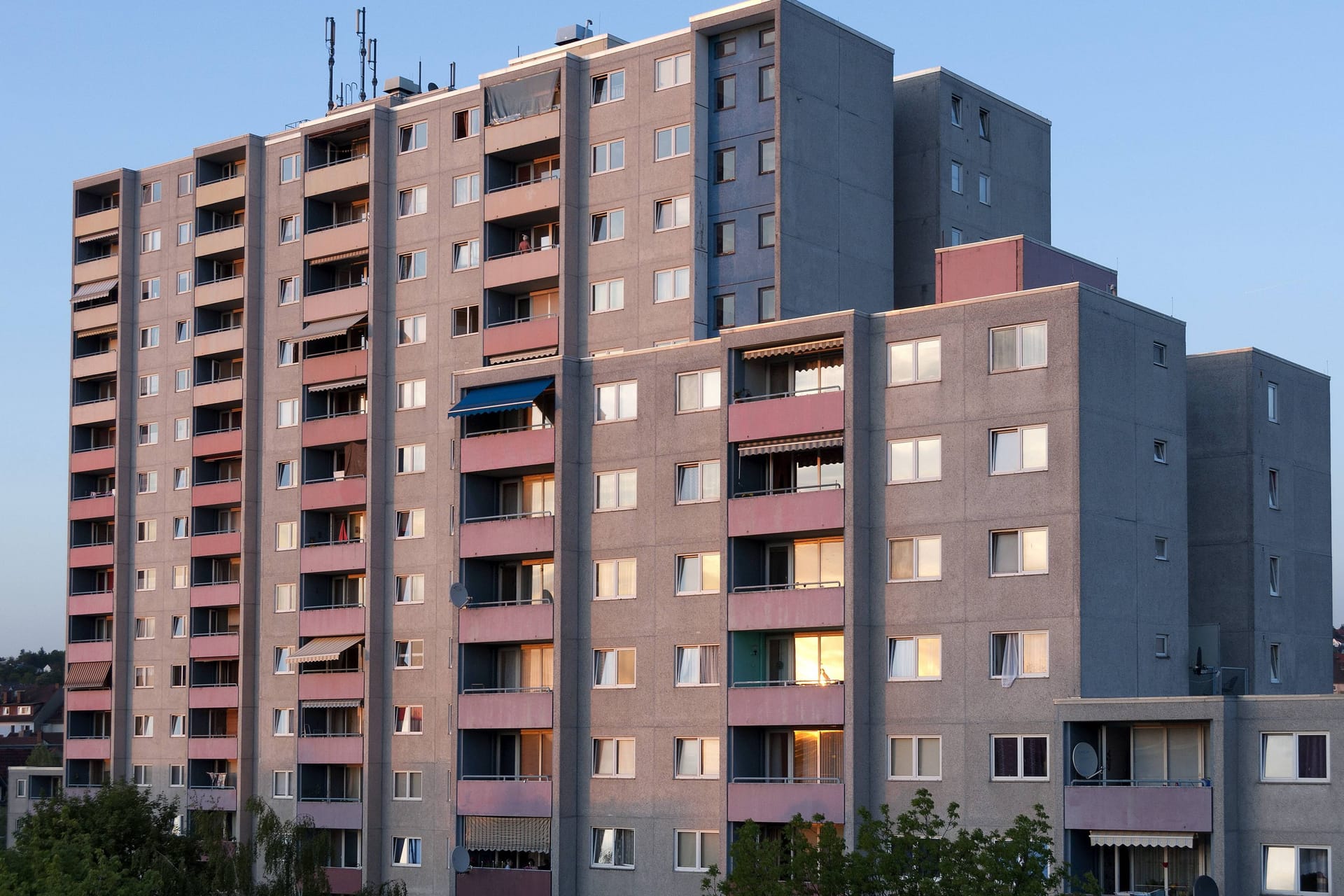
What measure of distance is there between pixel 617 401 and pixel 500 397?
521cm

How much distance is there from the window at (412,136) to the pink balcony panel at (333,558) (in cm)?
1882

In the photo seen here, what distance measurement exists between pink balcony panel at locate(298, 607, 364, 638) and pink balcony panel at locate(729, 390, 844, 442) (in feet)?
90.1

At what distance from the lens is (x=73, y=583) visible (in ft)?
361

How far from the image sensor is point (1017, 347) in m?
60.8

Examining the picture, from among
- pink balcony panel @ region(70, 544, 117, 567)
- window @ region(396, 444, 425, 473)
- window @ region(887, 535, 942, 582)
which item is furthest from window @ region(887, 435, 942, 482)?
pink balcony panel @ region(70, 544, 117, 567)

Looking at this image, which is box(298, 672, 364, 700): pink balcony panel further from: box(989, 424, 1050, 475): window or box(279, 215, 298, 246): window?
box(989, 424, 1050, 475): window

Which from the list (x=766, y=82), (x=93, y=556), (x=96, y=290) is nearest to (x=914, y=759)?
(x=766, y=82)

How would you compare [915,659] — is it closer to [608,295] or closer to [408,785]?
[608,295]

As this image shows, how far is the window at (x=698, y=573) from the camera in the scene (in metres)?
A: 68.1

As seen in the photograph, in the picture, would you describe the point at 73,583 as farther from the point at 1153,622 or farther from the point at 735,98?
the point at 1153,622

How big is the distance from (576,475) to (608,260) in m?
10.6

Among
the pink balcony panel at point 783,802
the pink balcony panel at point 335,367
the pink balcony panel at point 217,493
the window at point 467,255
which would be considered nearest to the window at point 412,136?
the window at point 467,255

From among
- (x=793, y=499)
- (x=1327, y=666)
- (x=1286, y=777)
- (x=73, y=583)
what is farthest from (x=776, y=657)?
(x=73, y=583)

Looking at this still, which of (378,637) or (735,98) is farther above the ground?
(735,98)
